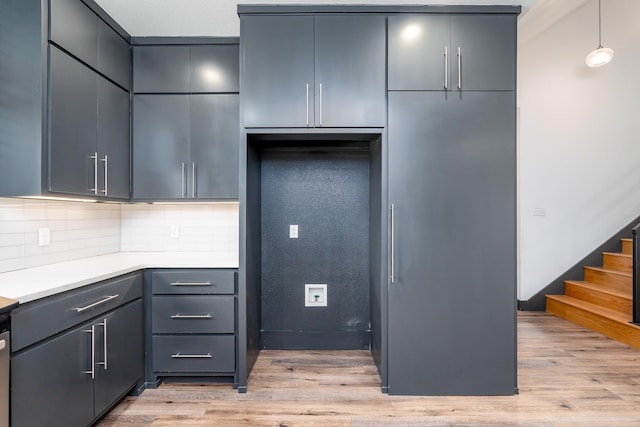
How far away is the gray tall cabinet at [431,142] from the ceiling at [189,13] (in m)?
0.06

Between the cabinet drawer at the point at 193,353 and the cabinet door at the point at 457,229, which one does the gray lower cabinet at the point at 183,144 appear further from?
the cabinet door at the point at 457,229

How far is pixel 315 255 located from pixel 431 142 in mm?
1365

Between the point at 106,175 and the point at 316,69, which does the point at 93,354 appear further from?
the point at 316,69

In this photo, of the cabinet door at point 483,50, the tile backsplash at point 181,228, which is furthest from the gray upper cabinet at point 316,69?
the tile backsplash at point 181,228

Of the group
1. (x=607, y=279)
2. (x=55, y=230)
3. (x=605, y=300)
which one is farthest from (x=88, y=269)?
(x=607, y=279)

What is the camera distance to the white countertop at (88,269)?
1.53 meters

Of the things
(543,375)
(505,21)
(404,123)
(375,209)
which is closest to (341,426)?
(375,209)

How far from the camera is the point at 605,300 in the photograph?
12.0 feet

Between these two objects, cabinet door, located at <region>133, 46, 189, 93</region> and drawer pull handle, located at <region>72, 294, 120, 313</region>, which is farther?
cabinet door, located at <region>133, 46, 189, 93</region>

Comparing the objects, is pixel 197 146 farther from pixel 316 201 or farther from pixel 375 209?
pixel 375 209

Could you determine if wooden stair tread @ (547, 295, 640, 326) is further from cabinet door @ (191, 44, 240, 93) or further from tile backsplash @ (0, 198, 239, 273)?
cabinet door @ (191, 44, 240, 93)

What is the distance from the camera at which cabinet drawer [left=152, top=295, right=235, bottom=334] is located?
2.32m

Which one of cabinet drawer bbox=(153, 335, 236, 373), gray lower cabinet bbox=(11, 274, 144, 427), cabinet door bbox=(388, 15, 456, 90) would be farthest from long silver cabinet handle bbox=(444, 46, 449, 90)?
gray lower cabinet bbox=(11, 274, 144, 427)

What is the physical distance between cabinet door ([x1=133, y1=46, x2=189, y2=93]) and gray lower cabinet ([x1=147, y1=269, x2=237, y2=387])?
4.54 feet
